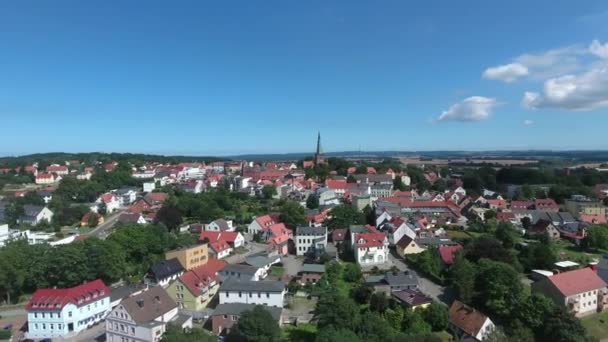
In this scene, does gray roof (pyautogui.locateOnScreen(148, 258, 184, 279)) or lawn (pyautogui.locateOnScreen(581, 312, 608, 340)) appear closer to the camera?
lawn (pyautogui.locateOnScreen(581, 312, 608, 340))

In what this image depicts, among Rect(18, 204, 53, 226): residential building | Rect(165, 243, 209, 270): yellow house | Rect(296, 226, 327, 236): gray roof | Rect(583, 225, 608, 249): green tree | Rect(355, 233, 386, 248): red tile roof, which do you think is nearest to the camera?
Rect(165, 243, 209, 270): yellow house

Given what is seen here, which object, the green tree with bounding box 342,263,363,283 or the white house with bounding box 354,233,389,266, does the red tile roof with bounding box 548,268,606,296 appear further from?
the white house with bounding box 354,233,389,266

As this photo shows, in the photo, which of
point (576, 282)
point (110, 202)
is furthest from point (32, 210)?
point (576, 282)

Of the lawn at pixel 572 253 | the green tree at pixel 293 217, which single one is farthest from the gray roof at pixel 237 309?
the lawn at pixel 572 253

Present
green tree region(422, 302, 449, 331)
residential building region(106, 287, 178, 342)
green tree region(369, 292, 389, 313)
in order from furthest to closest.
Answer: green tree region(369, 292, 389, 313) < green tree region(422, 302, 449, 331) < residential building region(106, 287, 178, 342)

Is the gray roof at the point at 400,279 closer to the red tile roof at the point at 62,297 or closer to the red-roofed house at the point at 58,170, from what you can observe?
the red tile roof at the point at 62,297

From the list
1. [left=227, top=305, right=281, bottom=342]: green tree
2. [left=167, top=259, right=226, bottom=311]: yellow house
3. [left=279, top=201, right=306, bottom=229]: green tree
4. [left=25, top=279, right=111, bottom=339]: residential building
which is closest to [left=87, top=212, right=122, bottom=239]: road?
[left=279, top=201, right=306, bottom=229]: green tree

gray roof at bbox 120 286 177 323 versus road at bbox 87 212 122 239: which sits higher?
gray roof at bbox 120 286 177 323
